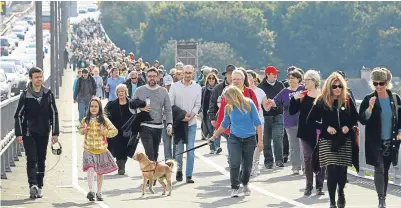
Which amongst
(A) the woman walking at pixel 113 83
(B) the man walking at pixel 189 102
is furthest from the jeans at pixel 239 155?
(A) the woman walking at pixel 113 83

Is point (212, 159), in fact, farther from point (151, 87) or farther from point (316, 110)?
point (316, 110)

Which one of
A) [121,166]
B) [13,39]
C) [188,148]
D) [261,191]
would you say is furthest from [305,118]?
[13,39]

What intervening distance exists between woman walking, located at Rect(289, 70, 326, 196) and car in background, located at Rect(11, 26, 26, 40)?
144 m

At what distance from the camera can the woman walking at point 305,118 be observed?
16297mm

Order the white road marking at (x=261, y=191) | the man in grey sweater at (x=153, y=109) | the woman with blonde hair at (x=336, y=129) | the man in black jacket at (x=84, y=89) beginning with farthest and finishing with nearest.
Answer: the man in black jacket at (x=84, y=89), the man in grey sweater at (x=153, y=109), the white road marking at (x=261, y=191), the woman with blonde hair at (x=336, y=129)

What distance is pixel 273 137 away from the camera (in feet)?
71.1

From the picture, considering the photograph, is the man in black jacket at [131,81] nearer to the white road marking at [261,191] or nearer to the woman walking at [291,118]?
the white road marking at [261,191]

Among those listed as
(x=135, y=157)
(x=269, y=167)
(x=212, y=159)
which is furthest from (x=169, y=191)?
(x=212, y=159)

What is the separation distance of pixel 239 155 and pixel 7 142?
580cm

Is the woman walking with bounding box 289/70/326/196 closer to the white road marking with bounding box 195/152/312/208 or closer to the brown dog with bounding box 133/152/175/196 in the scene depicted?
the white road marking with bounding box 195/152/312/208

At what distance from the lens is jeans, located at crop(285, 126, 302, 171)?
19.8 metres

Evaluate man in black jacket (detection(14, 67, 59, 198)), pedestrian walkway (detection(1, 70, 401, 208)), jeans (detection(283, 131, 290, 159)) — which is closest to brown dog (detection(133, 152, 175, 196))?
pedestrian walkway (detection(1, 70, 401, 208))

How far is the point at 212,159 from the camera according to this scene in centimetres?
2364

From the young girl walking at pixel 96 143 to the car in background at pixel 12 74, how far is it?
3362 cm
